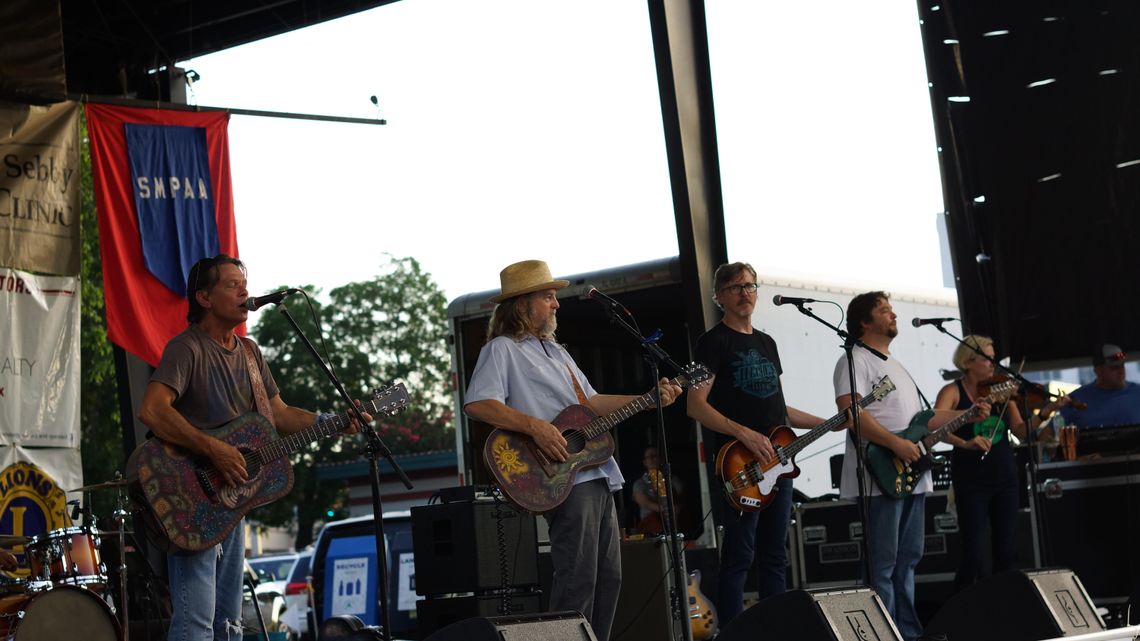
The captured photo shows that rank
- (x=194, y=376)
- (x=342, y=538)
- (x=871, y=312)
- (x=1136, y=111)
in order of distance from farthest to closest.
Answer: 1. (x=342, y=538)
2. (x=1136, y=111)
3. (x=871, y=312)
4. (x=194, y=376)

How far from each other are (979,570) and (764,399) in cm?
189

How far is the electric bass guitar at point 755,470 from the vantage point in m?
6.43

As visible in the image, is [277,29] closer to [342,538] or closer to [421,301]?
[342,538]

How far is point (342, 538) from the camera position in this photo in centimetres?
1345

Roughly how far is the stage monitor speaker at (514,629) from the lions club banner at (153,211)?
6237 millimetres

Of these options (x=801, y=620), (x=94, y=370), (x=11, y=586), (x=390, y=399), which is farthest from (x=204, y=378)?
(x=94, y=370)

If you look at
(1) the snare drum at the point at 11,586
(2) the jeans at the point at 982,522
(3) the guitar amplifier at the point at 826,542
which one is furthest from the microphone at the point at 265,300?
(3) the guitar amplifier at the point at 826,542

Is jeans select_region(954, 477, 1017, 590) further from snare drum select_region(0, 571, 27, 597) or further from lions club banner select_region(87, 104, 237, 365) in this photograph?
lions club banner select_region(87, 104, 237, 365)

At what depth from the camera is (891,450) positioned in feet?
22.4

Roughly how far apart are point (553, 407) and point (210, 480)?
1.55 meters

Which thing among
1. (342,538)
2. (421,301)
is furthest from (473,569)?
(421,301)

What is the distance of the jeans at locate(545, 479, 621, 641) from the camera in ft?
17.6

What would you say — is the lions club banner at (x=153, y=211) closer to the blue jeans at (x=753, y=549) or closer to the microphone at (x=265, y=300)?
the microphone at (x=265, y=300)

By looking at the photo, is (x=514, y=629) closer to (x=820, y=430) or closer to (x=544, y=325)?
(x=544, y=325)
